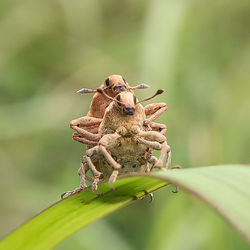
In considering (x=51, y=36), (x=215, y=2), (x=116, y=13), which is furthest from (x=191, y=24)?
(x=51, y=36)

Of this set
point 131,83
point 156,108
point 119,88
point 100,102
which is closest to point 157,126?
point 156,108

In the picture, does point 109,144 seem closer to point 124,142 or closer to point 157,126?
point 124,142

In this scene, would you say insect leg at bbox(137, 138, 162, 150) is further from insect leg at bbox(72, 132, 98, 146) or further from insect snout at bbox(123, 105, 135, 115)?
insect leg at bbox(72, 132, 98, 146)

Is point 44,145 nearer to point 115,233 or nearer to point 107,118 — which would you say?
point 115,233

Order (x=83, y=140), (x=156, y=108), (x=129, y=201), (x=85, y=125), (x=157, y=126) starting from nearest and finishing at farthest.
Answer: (x=129, y=201) → (x=83, y=140) → (x=157, y=126) → (x=85, y=125) → (x=156, y=108)

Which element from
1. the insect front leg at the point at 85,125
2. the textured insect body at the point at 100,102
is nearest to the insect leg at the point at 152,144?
the insect front leg at the point at 85,125

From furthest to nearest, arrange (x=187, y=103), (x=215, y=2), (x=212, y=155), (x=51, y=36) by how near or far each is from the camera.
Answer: (x=51, y=36), (x=215, y=2), (x=187, y=103), (x=212, y=155)
